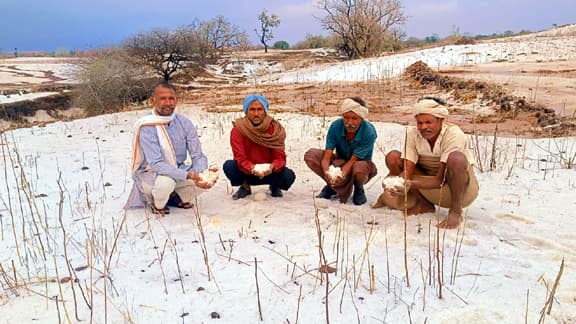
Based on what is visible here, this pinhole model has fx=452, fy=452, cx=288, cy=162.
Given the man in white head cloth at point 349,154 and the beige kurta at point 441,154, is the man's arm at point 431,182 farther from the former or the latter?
the man in white head cloth at point 349,154

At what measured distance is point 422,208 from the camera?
3625 mm

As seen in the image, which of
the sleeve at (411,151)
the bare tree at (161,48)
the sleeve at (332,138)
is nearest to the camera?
the sleeve at (411,151)

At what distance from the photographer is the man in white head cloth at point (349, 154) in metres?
3.71

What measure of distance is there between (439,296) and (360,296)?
15.3 inches

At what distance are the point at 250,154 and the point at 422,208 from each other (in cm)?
157

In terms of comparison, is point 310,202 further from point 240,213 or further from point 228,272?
point 228,272

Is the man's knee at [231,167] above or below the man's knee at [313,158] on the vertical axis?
below

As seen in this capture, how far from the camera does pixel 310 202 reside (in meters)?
4.04

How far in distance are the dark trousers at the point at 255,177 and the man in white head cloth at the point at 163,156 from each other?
1.13ft

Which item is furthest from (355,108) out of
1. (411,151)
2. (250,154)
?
(250,154)

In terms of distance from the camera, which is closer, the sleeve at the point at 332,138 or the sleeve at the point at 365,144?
the sleeve at the point at 365,144

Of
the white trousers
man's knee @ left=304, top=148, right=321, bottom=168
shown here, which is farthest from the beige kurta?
the white trousers

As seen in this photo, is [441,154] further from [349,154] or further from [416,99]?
[416,99]

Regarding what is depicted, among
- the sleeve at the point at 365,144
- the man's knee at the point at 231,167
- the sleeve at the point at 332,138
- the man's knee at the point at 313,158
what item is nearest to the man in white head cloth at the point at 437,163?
the sleeve at the point at 365,144
